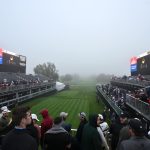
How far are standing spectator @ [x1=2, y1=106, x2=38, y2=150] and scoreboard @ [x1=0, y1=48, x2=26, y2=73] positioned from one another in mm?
43252

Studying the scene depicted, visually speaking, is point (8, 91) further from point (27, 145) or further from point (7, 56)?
point (27, 145)

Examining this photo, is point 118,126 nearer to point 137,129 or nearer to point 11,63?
point 137,129

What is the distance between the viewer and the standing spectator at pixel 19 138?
12.9 feet

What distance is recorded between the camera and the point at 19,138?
3.97 meters

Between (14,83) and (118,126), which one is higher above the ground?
(14,83)

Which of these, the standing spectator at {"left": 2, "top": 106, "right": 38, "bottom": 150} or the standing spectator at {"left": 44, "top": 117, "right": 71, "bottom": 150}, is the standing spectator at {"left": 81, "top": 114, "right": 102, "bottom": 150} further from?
the standing spectator at {"left": 2, "top": 106, "right": 38, "bottom": 150}

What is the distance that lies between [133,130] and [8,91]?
1095 inches

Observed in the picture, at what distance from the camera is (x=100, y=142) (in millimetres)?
5914

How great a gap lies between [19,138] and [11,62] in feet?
161

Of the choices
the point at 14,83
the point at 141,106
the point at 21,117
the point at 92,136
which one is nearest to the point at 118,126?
the point at 92,136

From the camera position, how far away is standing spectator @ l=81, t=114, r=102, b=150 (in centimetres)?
575

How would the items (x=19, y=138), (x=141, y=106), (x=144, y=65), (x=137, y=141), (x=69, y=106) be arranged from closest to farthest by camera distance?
(x=19, y=138), (x=137, y=141), (x=141, y=106), (x=69, y=106), (x=144, y=65)

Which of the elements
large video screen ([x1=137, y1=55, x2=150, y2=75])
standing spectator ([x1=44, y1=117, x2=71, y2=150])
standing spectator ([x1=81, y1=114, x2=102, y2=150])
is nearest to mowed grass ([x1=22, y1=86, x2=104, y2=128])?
large video screen ([x1=137, y1=55, x2=150, y2=75])

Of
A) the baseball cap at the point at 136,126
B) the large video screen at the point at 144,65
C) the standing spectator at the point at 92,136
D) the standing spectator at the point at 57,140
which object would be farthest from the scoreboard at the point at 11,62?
the baseball cap at the point at 136,126
